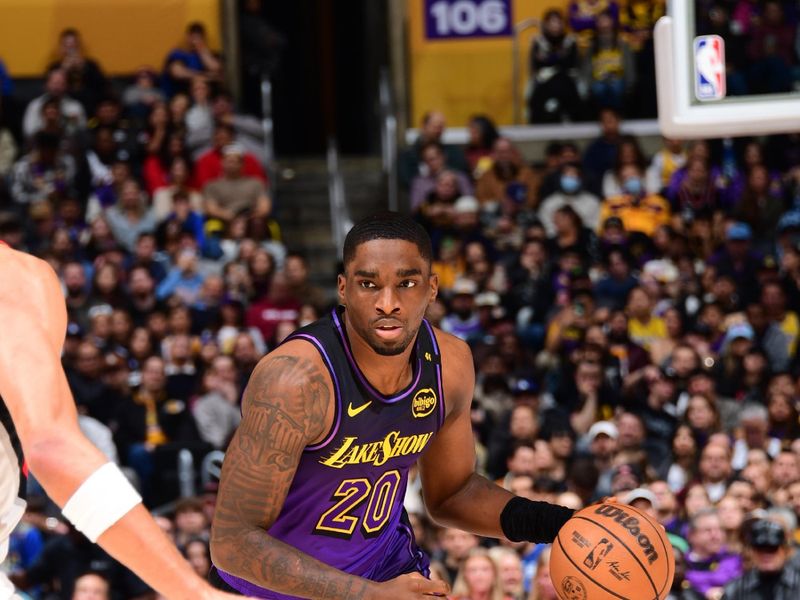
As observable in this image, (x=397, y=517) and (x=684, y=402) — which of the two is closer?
(x=397, y=517)

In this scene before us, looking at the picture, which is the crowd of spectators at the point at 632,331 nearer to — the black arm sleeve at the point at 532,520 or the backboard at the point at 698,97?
the backboard at the point at 698,97

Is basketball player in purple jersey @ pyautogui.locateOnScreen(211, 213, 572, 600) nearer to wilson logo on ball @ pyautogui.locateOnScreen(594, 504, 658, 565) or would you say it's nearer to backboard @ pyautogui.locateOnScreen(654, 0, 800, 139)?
wilson logo on ball @ pyautogui.locateOnScreen(594, 504, 658, 565)

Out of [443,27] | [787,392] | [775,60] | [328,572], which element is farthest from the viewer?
[443,27]

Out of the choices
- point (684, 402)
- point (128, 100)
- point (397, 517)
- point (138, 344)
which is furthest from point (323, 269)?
point (397, 517)

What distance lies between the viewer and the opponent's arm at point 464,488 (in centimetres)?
482

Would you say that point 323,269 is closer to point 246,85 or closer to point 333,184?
point 333,184

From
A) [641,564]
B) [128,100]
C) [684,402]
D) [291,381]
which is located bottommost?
[684,402]

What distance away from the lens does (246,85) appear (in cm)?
1700

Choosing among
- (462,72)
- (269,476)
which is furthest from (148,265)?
(269,476)

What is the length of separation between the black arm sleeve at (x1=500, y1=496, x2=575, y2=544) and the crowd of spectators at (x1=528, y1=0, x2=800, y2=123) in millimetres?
10348

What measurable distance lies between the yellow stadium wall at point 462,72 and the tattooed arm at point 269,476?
38.2 ft

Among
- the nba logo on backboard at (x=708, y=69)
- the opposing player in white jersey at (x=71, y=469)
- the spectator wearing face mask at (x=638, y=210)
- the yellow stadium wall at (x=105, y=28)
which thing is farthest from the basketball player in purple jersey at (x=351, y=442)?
the yellow stadium wall at (x=105, y=28)

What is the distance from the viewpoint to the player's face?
4.34 m

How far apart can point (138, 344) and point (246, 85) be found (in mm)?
6501
